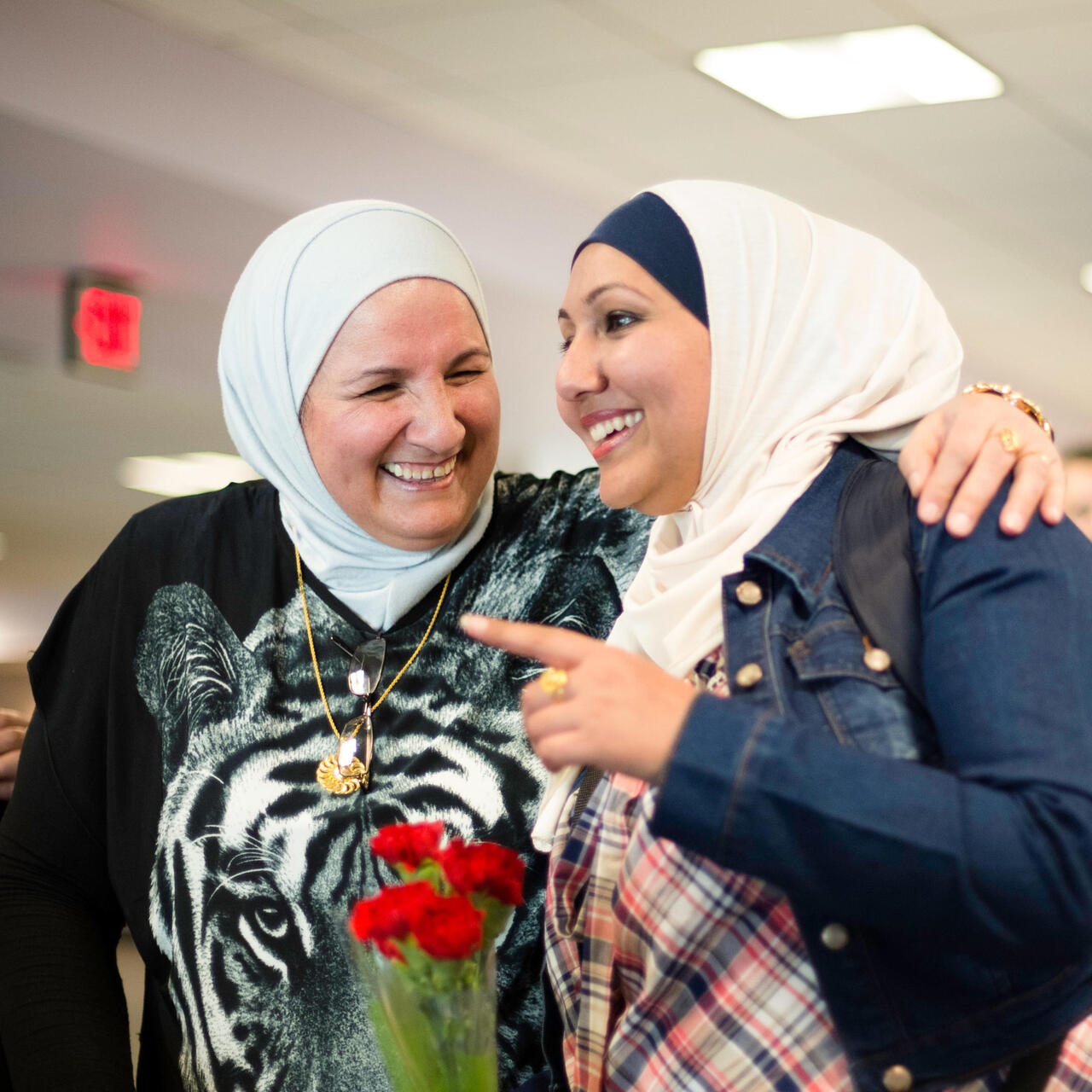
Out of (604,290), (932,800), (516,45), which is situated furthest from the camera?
(516,45)

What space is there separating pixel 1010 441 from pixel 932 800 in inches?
13.7

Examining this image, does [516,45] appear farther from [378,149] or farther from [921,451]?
[921,451]

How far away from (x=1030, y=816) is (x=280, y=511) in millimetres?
1226

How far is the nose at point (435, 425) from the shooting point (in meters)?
1.60

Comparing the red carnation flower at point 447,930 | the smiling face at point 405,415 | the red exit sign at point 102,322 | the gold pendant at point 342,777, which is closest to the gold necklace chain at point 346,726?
the gold pendant at point 342,777

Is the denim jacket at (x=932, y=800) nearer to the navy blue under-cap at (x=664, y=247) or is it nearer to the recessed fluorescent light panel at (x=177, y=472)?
the navy blue under-cap at (x=664, y=247)

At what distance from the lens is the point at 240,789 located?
5.26ft

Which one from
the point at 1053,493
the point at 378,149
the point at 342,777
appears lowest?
the point at 342,777

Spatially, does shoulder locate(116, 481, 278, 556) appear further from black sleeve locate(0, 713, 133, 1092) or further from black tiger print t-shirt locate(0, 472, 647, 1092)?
black sleeve locate(0, 713, 133, 1092)

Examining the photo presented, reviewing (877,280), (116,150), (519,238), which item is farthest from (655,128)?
(877,280)

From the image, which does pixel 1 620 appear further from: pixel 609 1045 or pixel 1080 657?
pixel 1080 657

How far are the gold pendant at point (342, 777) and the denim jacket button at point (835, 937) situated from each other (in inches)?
29.2

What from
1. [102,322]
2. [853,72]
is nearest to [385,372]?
[102,322]

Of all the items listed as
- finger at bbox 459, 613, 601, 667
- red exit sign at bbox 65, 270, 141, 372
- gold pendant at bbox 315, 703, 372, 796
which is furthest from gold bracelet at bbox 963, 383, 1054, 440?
red exit sign at bbox 65, 270, 141, 372
